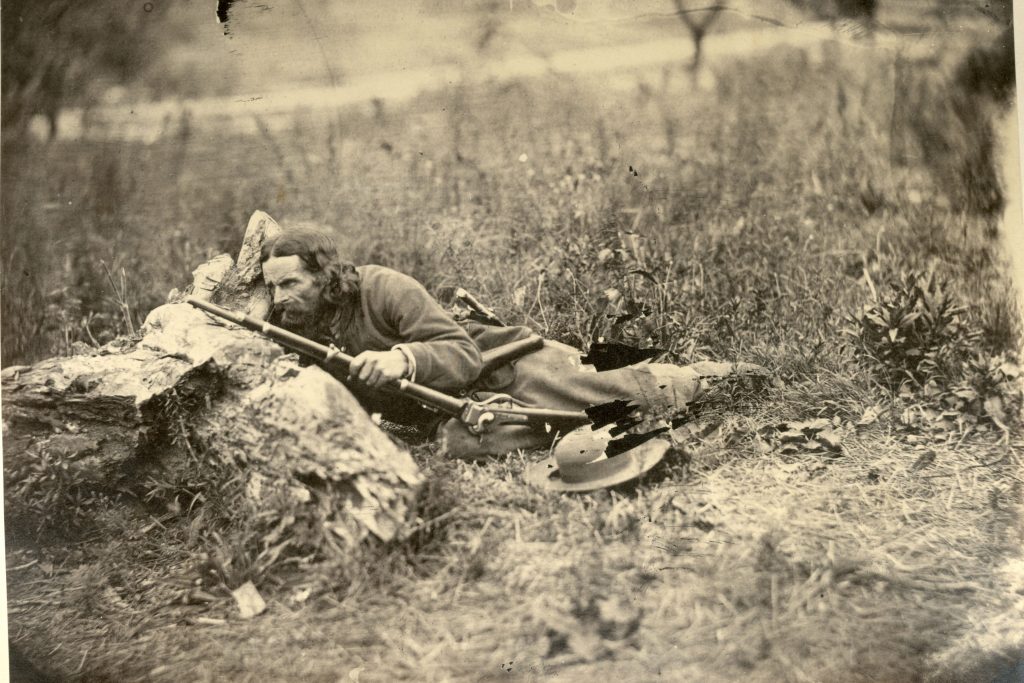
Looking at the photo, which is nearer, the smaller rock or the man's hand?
the smaller rock

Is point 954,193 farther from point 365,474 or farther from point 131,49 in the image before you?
point 131,49

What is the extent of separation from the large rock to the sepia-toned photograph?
1cm

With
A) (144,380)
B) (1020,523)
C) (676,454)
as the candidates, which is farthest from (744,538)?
(144,380)

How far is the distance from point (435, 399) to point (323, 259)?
848 millimetres

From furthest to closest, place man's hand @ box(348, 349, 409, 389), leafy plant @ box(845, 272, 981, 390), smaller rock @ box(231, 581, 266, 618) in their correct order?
leafy plant @ box(845, 272, 981, 390) < man's hand @ box(348, 349, 409, 389) < smaller rock @ box(231, 581, 266, 618)

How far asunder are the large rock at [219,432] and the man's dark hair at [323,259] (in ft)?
1.14

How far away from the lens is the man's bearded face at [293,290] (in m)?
3.95

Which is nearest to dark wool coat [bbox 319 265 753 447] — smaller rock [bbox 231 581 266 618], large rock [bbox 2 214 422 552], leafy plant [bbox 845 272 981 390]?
large rock [bbox 2 214 422 552]

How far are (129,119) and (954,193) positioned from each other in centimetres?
404

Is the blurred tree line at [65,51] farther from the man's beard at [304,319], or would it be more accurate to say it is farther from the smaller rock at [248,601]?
the smaller rock at [248,601]

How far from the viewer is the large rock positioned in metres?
3.82

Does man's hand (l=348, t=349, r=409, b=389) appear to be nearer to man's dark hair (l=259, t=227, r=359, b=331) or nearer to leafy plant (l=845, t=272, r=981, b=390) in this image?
man's dark hair (l=259, t=227, r=359, b=331)

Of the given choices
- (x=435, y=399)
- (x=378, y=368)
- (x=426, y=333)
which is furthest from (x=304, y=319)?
(x=435, y=399)

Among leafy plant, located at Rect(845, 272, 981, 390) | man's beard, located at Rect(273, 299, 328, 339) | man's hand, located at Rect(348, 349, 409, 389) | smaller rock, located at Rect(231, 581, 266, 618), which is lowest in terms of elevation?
smaller rock, located at Rect(231, 581, 266, 618)
